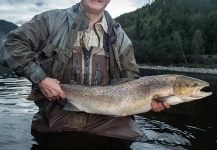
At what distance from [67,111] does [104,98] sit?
73 centimetres

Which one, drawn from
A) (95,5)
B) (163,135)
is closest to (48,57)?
(95,5)

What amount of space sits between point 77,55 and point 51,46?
432mm

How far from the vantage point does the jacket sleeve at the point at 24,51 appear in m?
4.42

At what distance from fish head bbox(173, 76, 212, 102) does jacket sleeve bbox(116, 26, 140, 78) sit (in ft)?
2.86

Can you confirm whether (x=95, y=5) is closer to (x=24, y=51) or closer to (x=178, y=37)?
(x=24, y=51)

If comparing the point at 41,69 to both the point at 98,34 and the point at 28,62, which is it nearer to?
the point at 28,62

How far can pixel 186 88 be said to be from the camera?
4.61 m

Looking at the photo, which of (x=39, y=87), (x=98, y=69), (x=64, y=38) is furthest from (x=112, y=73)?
(x=39, y=87)

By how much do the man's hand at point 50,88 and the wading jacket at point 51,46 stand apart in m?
0.08

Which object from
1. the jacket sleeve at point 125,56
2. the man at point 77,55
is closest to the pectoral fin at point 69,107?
the man at point 77,55

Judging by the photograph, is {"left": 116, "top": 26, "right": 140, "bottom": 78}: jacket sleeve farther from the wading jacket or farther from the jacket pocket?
the jacket pocket

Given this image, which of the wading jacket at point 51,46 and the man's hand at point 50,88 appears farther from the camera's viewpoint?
the wading jacket at point 51,46

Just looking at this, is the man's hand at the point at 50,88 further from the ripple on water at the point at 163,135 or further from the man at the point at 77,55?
the ripple on water at the point at 163,135

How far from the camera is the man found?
4.73 m
